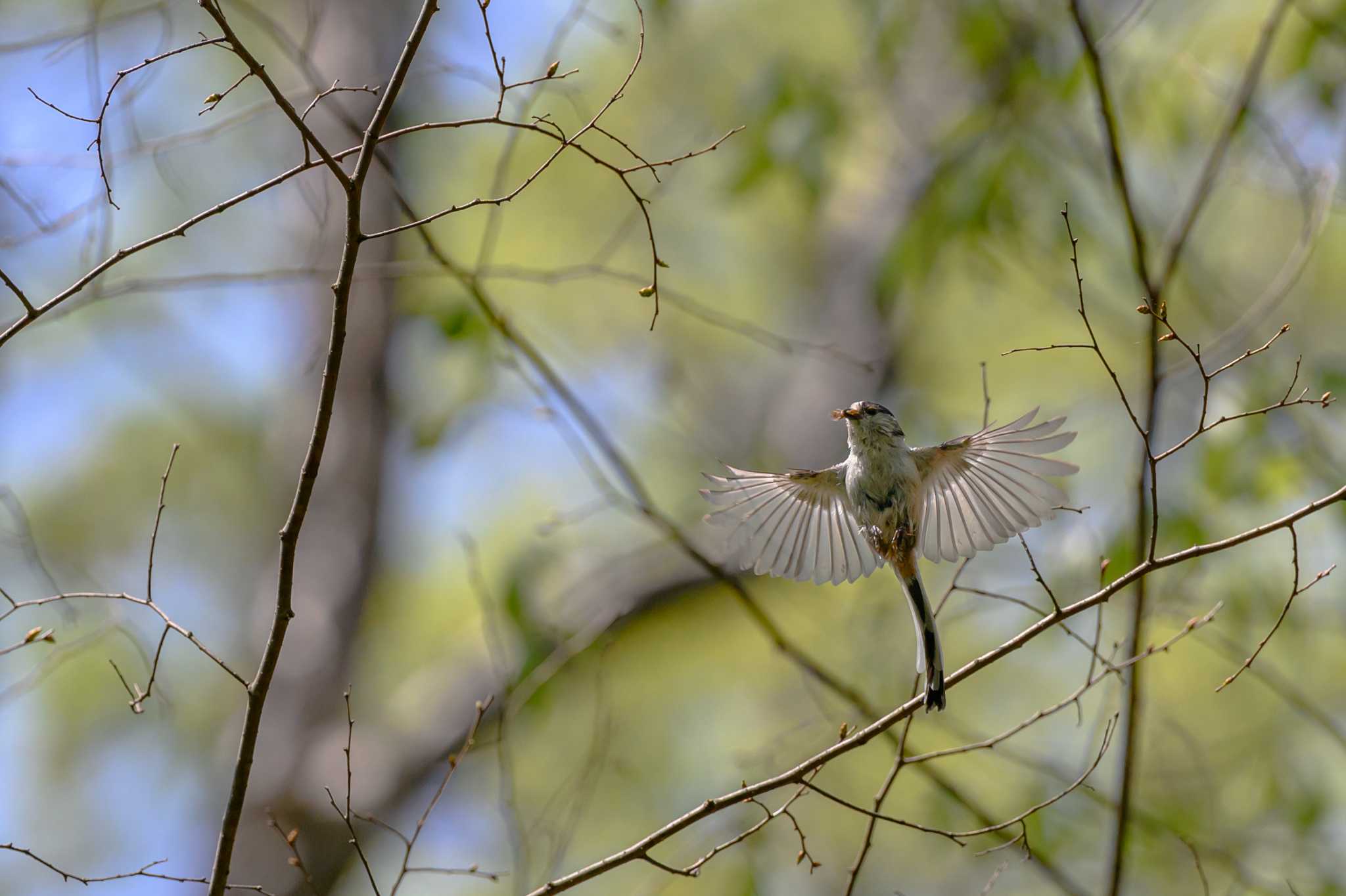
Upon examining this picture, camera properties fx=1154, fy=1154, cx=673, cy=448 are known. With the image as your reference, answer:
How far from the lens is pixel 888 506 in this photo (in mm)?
2688

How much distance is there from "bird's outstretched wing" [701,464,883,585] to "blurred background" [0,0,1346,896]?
1.08 feet

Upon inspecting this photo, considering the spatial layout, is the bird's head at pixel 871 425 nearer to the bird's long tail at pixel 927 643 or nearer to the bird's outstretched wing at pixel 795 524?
the bird's outstretched wing at pixel 795 524

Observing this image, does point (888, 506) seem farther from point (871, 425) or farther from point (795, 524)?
point (795, 524)

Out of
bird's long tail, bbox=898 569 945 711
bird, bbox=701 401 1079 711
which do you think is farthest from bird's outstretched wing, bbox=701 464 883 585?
bird's long tail, bbox=898 569 945 711

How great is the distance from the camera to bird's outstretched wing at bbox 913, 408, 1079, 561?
2.33 m

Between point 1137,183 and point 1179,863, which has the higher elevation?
point 1137,183

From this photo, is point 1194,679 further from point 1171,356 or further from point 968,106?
point 968,106

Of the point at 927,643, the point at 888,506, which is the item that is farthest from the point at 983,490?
the point at 927,643

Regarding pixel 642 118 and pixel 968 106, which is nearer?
pixel 968 106

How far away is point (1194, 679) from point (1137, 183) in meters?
2.70

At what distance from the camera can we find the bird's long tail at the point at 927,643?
1960 mm

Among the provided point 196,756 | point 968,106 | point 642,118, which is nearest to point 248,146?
point 642,118

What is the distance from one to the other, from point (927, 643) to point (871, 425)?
625 millimetres

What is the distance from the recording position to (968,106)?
242 inches
